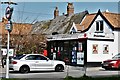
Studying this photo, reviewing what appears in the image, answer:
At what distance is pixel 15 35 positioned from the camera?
4897cm

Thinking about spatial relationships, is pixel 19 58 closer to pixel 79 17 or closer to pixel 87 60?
pixel 87 60

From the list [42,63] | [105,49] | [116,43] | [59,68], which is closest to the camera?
[42,63]

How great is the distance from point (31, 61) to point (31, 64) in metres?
0.23

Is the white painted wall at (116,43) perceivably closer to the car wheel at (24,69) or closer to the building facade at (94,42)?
the building facade at (94,42)

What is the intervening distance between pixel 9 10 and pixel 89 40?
17087mm

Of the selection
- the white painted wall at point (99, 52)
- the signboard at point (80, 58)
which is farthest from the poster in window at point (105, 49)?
the signboard at point (80, 58)

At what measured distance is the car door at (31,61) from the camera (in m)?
24.1

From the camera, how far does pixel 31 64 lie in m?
24.2

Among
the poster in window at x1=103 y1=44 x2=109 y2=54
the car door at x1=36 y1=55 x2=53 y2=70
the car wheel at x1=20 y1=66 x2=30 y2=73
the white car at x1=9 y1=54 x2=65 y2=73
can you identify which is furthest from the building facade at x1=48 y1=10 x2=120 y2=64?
the car wheel at x1=20 y1=66 x2=30 y2=73

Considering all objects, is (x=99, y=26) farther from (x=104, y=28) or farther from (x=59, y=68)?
(x=59, y=68)

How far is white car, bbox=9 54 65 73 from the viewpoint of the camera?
23.8 meters

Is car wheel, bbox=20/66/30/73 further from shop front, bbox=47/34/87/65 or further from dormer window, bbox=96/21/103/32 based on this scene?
dormer window, bbox=96/21/103/32

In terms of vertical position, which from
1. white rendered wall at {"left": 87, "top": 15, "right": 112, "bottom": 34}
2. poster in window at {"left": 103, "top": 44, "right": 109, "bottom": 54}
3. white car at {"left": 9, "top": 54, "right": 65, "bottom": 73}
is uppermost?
white rendered wall at {"left": 87, "top": 15, "right": 112, "bottom": 34}

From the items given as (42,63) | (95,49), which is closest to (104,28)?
(95,49)
